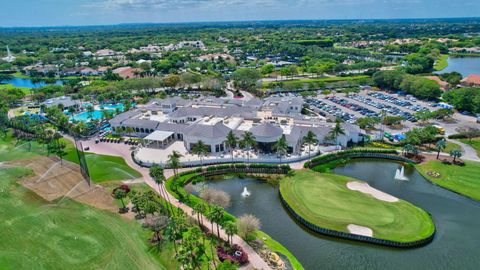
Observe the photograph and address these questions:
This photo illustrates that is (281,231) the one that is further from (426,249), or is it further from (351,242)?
(426,249)

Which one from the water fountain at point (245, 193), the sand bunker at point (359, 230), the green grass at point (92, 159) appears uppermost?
the sand bunker at point (359, 230)

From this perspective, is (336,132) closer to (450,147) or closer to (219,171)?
(450,147)

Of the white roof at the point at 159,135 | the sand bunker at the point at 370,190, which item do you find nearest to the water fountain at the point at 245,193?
the sand bunker at the point at 370,190

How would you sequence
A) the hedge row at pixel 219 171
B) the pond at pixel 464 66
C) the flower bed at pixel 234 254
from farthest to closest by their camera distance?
1. the pond at pixel 464 66
2. the hedge row at pixel 219 171
3. the flower bed at pixel 234 254

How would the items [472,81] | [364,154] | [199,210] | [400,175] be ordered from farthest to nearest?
[472,81]
[364,154]
[400,175]
[199,210]

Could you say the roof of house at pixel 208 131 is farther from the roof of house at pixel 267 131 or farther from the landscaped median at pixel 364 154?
the landscaped median at pixel 364 154

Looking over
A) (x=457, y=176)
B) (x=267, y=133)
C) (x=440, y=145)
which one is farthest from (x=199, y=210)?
(x=440, y=145)
